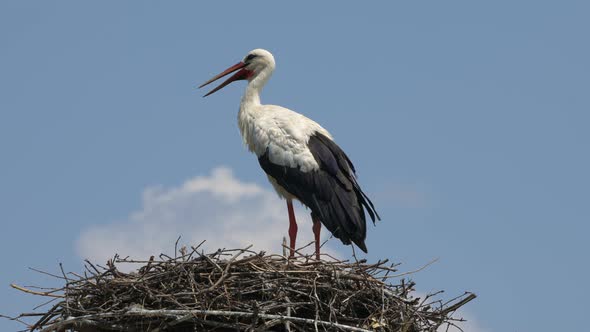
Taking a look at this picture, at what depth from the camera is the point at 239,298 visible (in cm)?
794

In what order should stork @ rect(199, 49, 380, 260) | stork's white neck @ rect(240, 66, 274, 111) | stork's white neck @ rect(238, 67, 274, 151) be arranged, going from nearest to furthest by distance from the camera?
stork @ rect(199, 49, 380, 260)
stork's white neck @ rect(238, 67, 274, 151)
stork's white neck @ rect(240, 66, 274, 111)

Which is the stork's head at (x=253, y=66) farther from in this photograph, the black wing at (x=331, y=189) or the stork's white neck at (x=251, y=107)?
the black wing at (x=331, y=189)

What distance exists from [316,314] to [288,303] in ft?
0.68

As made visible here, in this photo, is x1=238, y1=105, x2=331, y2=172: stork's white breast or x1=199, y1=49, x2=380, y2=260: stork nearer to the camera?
x1=199, y1=49, x2=380, y2=260: stork

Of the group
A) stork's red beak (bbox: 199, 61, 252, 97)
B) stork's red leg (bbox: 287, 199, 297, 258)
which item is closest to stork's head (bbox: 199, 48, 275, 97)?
stork's red beak (bbox: 199, 61, 252, 97)

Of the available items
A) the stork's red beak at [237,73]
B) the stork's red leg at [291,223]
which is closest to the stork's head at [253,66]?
the stork's red beak at [237,73]

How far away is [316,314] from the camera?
25.7 ft

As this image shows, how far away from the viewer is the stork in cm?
986

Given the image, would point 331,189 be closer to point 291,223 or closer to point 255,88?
point 291,223

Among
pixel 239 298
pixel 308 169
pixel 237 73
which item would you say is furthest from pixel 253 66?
pixel 239 298

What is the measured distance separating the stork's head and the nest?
3363 millimetres

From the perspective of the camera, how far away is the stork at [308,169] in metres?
9.86

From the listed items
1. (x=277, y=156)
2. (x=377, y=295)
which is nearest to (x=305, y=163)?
(x=277, y=156)

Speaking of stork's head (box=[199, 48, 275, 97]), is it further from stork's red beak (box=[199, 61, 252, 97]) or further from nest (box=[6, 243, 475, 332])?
nest (box=[6, 243, 475, 332])
